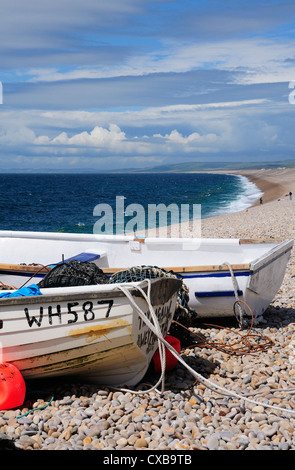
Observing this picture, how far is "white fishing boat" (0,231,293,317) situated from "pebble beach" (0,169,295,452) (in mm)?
1039

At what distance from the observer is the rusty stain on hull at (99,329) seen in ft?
18.0

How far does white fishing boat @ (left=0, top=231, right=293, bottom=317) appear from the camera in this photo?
797 cm

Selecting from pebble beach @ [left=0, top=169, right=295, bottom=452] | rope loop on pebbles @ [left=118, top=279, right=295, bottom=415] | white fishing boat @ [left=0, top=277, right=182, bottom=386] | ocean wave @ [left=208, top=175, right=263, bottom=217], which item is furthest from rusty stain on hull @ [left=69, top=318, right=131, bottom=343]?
ocean wave @ [left=208, top=175, right=263, bottom=217]

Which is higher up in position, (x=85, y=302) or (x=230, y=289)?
(x=85, y=302)

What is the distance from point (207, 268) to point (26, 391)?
339 cm

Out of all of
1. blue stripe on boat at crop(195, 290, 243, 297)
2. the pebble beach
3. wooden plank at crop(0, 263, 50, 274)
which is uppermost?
wooden plank at crop(0, 263, 50, 274)

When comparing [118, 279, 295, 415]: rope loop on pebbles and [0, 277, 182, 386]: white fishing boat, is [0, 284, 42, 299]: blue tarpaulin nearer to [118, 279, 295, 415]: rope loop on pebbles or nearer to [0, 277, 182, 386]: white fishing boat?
[0, 277, 182, 386]: white fishing boat

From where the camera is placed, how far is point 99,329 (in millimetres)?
5512

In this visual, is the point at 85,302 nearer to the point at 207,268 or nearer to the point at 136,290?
the point at 136,290

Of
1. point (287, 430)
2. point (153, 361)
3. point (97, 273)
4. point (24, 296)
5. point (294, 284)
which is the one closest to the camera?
point (287, 430)

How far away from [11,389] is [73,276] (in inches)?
85.4

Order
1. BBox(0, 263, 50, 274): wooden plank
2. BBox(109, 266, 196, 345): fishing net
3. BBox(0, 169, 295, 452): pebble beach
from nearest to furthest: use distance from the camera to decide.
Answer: BBox(0, 169, 295, 452): pebble beach, BBox(109, 266, 196, 345): fishing net, BBox(0, 263, 50, 274): wooden plank

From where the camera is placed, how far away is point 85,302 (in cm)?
542
